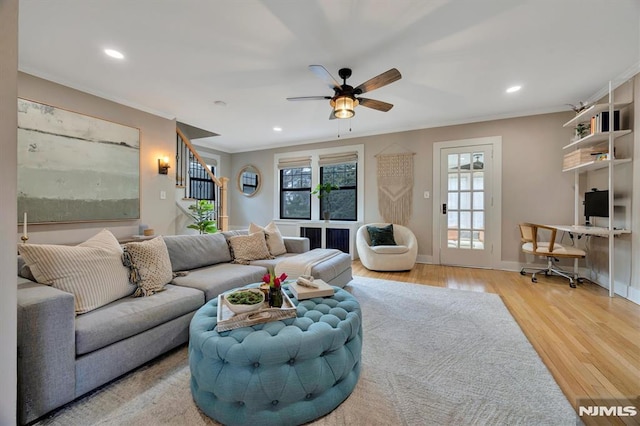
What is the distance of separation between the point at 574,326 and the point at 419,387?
6.18ft

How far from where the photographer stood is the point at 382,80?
2.44m

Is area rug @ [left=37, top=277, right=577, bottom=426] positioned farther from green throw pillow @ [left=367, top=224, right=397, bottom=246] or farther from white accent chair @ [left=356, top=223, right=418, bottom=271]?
green throw pillow @ [left=367, top=224, right=397, bottom=246]

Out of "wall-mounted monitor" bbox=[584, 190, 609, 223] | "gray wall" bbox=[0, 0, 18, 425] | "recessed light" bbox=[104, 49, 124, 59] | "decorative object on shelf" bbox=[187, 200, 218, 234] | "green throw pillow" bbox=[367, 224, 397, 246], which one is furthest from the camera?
"green throw pillow" bbox=[367, 224, 397, 246]

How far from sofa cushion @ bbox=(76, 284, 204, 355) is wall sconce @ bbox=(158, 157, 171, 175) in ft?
8.72

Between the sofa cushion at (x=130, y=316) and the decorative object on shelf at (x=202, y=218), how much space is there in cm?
244

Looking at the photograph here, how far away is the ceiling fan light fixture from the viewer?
9.09 feet

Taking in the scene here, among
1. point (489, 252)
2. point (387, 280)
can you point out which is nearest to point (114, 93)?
point (387, 280)

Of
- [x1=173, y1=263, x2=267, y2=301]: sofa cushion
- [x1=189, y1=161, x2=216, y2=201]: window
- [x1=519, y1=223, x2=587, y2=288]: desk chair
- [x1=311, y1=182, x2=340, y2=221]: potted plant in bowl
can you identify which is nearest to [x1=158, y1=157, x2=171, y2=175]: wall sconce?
[x1=189, y1=161, x2=216, y2=201]: window

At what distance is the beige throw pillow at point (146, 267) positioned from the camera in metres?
1.99

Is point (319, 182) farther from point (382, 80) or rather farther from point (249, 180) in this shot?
point (382, 80)

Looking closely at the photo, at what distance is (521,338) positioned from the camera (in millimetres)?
2164

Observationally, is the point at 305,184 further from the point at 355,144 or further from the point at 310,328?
the point at 310,328

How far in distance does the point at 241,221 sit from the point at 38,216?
4.23m
